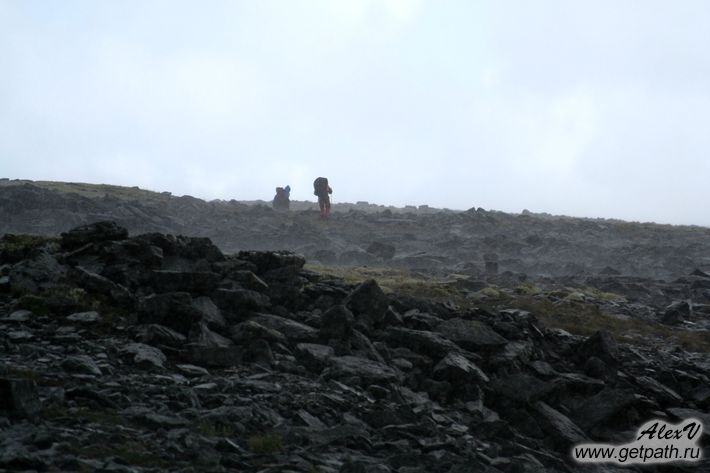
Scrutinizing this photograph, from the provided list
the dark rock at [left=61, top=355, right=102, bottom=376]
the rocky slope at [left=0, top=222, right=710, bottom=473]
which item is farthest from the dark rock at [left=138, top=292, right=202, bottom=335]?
the dark rock at [left=61, top=355, right=102, bottom=376]

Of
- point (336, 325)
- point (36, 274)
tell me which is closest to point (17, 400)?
point (36, 274)

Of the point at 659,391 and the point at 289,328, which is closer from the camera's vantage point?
the point at 289,328

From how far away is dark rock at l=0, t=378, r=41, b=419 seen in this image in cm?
751

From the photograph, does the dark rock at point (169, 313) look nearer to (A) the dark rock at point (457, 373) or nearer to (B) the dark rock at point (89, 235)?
(B) the dark rock at point (89, 235)

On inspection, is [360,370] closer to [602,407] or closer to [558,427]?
[558,427]

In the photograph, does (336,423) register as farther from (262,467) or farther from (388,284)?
(388,284)

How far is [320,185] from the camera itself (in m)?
46.4

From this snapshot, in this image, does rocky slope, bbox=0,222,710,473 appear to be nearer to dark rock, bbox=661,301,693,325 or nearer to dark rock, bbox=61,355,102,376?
dark rock, bbox=61,355,102,376

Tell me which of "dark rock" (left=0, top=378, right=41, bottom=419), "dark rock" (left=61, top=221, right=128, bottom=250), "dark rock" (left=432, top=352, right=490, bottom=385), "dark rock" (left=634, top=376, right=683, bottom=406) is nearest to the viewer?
"dark rock" (left=0, top=378, right=41, bottom=419)

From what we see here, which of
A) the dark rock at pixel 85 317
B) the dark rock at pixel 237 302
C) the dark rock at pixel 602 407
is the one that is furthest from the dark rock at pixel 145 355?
the dark rock at pixel 602 407

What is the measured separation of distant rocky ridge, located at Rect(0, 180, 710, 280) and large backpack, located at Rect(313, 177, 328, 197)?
2.02 m

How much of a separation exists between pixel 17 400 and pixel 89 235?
8567 millimetres

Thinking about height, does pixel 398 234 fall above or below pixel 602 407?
above

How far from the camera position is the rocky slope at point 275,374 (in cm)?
776
